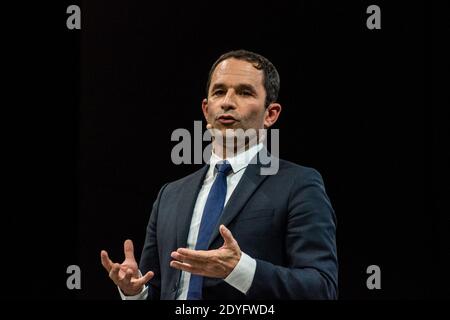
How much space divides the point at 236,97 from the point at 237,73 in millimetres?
84

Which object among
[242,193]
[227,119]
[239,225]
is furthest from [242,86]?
[239,225]

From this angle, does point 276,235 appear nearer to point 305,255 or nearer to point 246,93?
point 305,255

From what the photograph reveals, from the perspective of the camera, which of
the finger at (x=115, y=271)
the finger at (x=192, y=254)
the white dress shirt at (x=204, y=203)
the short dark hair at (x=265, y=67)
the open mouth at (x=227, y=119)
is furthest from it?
the short dark hair at (x=265, y=67)

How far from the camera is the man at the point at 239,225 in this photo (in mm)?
1469

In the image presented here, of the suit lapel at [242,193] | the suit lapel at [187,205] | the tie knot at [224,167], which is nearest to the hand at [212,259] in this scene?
A: the suit lapel at [242,193]

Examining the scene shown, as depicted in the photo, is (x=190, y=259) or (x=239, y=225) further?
(x=239, y=225)

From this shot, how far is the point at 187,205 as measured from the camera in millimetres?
1749

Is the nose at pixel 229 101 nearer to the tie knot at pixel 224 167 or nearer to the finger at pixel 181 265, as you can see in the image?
the tie knot at pixel 224 167

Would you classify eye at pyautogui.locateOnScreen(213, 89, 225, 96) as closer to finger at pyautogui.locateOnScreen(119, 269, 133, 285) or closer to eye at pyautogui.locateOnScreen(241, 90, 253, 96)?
eye at pyautogui.locateOnScreen(241, 90, 253, 96)

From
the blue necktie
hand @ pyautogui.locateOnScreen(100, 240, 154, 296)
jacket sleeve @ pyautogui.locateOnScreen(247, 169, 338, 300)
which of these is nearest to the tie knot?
the blue necktie

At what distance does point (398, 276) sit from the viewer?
215cm

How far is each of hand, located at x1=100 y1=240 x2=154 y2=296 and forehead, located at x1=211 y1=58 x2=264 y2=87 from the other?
1.99ft

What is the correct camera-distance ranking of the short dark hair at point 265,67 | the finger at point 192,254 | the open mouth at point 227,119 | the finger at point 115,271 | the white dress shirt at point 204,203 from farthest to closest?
the short dark hair at point 265,67 < the open mouth at point 227,119 < the finger at point 115,271 < the white dress shirt at point 204,203 < the finger at point 192,254

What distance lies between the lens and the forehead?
1.80 m
